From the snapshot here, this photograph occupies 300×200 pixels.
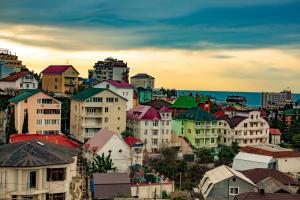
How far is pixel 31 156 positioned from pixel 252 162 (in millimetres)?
25010

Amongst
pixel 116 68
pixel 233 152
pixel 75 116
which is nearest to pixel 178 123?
pixel 233 152

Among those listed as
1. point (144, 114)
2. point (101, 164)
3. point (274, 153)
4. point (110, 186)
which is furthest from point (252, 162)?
point (110, 186)

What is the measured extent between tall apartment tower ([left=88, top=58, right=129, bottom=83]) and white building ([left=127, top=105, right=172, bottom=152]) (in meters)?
34.6

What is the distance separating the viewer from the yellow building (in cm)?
5870

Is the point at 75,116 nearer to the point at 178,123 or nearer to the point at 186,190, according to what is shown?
the point at 178,123

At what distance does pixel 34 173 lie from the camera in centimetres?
1930

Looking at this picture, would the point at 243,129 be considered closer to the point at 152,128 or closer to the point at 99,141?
the point at 152,128

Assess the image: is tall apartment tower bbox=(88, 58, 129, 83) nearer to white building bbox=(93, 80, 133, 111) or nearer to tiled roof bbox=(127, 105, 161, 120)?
white building bbox=(93, 80, 133, 111)

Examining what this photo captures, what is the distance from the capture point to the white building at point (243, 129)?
49.9m

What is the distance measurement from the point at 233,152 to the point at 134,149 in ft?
40.6

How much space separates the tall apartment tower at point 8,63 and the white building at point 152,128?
23.9 m

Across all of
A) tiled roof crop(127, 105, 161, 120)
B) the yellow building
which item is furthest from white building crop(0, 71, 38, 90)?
tiled roof crop(127, 105, 161, 120)

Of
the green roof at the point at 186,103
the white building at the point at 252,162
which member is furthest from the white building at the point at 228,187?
the green roof at the point at 186,103

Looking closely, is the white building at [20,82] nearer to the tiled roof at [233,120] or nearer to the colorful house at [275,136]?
the tiled roof at [233,120]
